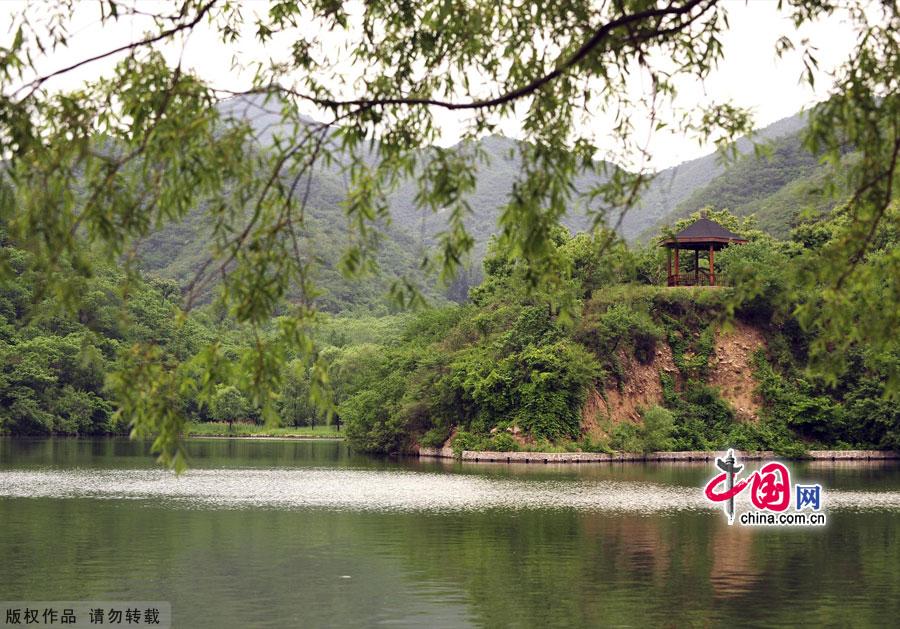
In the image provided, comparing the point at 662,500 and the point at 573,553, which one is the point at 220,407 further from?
the point at 573,553

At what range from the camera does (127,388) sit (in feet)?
28.2

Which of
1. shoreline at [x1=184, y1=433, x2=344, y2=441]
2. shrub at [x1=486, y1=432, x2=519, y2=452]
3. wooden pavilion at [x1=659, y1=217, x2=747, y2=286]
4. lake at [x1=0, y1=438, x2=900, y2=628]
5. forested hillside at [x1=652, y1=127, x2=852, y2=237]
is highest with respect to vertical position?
forested hillside at [x1=652, y1=127, x2=852, y2=237]

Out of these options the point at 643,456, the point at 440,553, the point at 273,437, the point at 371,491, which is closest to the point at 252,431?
the point at 273,437

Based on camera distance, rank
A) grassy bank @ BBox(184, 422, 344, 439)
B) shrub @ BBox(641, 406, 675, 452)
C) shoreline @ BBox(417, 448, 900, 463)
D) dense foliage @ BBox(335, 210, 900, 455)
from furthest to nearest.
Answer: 1. grassy bank @ BBox(184, 422, 344, 439)
2. dense foliage @ BBox(335, 210, 900, 455)
3. shrub @ BBox(641, 406, 675, 452)
4. shoreline @ BBox(417, 448, 900, 463)

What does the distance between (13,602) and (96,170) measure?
966cm

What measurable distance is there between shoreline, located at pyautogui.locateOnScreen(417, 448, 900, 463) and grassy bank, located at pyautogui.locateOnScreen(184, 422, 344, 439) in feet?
97.2

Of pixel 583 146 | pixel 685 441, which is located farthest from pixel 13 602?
pixel 685 441

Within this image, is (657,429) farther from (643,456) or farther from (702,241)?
(702,241)

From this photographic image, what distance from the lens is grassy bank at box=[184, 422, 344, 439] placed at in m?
85.8

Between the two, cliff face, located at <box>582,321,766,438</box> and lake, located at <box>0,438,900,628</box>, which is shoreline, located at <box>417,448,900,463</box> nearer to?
cliff face, located at <box>582,321,766,438</box>

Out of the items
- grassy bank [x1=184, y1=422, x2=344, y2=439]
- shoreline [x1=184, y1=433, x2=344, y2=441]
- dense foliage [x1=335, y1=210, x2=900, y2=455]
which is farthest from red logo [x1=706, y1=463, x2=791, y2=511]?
grassy bank [x1=184, y1=422, x2=344, y2=439]

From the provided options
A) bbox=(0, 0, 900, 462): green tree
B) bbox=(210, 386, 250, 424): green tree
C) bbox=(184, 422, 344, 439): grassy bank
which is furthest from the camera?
bbox=(210, 386, 250, 424): green tree

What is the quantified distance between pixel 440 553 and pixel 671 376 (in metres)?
40.0

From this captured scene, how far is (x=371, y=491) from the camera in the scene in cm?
3588
